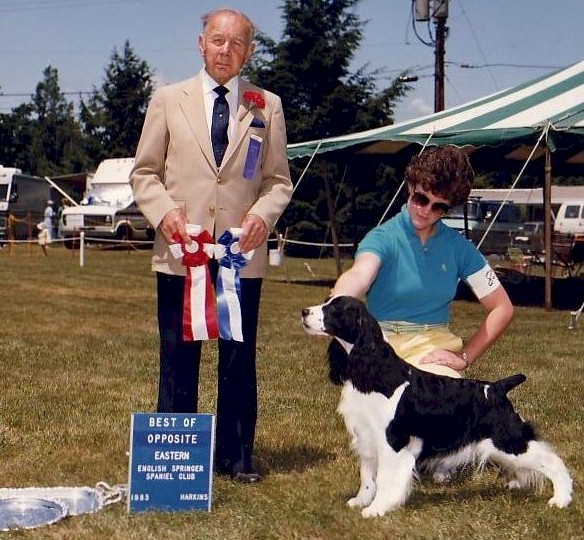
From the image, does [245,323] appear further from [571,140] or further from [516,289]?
[516,289]

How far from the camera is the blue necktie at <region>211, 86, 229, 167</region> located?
350 centimetres

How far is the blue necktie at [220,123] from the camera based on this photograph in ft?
11.5

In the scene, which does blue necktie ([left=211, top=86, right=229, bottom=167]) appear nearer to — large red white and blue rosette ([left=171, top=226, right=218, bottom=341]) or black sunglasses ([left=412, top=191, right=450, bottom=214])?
large red white and blue rosette ([left=171, top=226, right=218, bottom=341])

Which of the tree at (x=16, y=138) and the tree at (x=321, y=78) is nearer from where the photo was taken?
the tree at (x=321, y=78)

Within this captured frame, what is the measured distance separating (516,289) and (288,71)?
14545mm

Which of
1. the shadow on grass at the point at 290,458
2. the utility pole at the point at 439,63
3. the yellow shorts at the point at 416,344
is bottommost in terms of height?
the shadow on grass at the point at 290,458

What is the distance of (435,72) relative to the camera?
21.5 meters

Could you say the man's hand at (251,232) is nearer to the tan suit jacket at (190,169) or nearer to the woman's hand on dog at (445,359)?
the tan suit jacket at (190,169)

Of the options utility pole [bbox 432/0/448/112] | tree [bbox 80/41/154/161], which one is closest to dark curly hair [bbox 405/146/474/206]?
utility pole [bbox 432/0/448/112]

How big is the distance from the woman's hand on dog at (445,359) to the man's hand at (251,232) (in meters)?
0.82

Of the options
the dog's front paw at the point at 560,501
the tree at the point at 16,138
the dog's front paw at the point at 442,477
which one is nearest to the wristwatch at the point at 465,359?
the dog's front paw at the point at 442,477

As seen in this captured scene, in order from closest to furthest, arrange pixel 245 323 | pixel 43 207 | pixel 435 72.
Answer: pixel 245 323
pixel 435 72
pixel 43 207

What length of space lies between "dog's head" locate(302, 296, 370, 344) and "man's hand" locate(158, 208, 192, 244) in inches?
22.5

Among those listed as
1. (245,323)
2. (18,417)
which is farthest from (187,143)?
(18,417)
